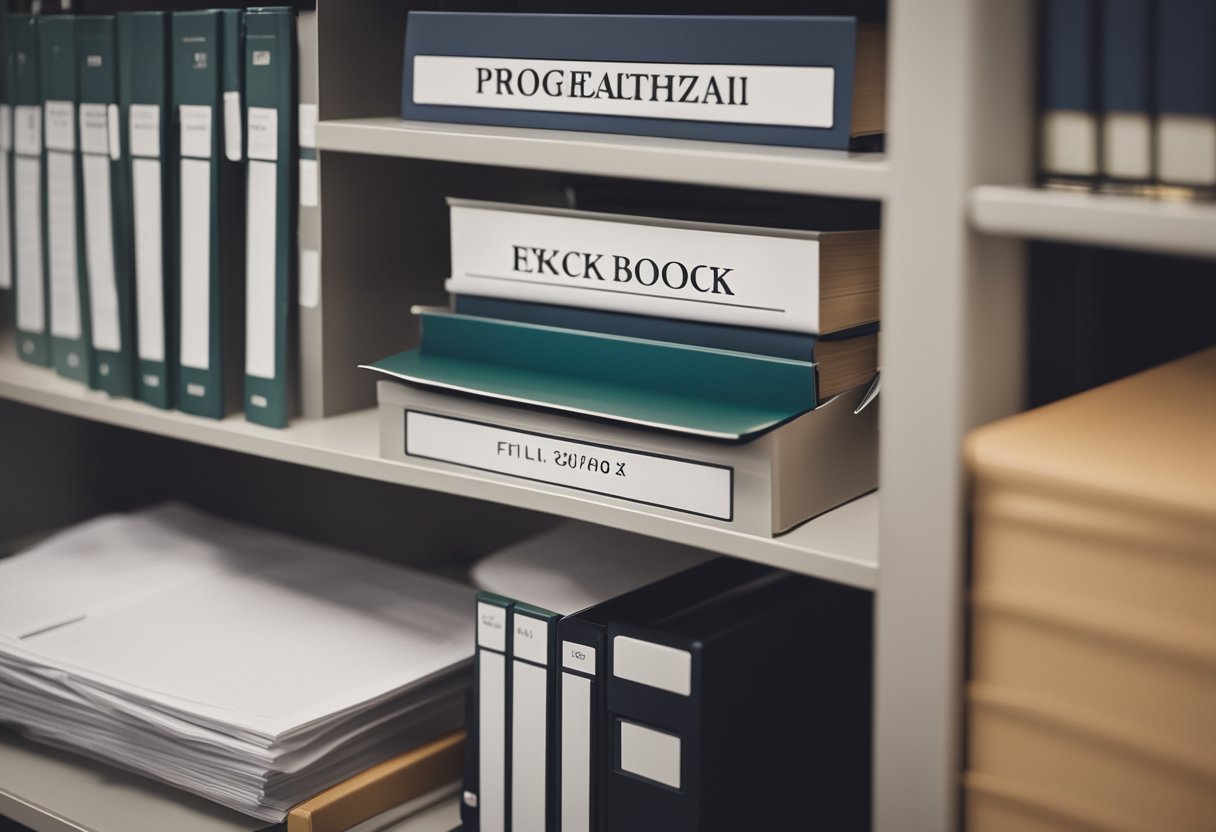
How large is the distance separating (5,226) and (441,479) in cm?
71

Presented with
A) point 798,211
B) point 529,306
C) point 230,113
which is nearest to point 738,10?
point 798,211

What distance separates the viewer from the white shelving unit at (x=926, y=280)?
2.30ft

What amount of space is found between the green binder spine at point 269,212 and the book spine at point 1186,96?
Answer: 0.71 m

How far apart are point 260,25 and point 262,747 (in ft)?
2.01

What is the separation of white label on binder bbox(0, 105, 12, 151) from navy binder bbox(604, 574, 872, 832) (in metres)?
0.90

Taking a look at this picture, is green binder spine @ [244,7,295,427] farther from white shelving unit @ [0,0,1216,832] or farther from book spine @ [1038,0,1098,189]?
book spine @ [1038,0,1098,189]

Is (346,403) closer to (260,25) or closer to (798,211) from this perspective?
(260,25)

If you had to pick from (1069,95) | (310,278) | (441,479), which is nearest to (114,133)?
(310,278)

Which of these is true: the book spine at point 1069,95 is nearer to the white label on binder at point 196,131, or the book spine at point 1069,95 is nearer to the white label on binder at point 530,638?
the white label on binder at point 530,638

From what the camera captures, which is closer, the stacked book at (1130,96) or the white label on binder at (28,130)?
the stacked book at (1130,96)

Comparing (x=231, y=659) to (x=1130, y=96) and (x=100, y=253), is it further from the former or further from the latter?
(x=1130, y=96)

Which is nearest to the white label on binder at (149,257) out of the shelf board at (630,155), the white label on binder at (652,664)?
the shelf board at (630,155)

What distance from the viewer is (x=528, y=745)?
1.00 meters

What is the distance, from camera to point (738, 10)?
3.62 ft
